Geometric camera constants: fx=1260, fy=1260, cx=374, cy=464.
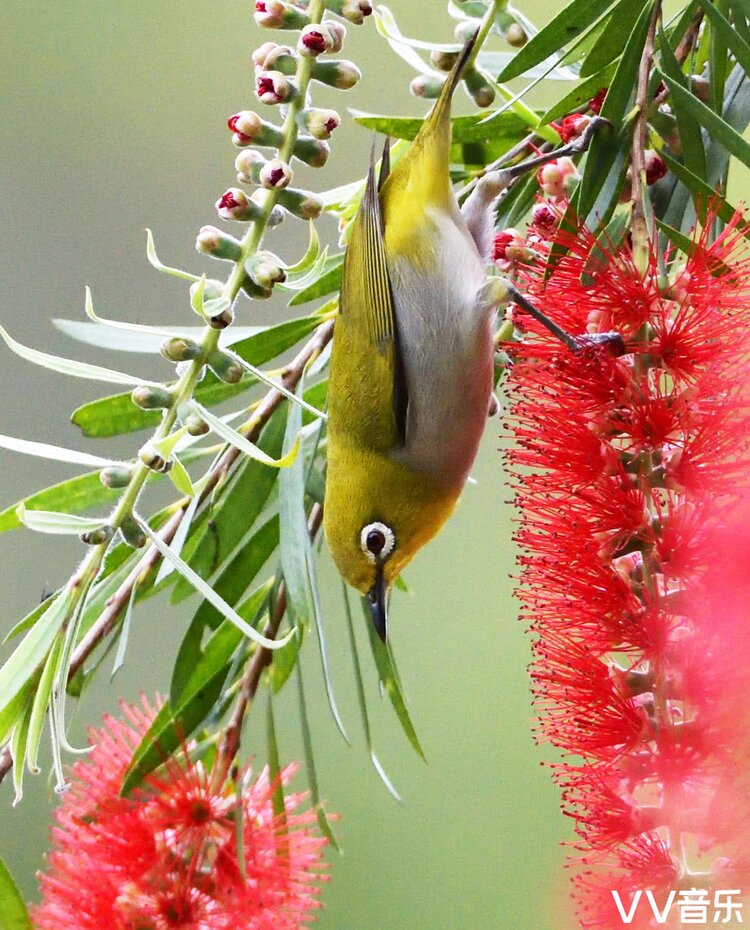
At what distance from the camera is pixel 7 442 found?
3.62ft

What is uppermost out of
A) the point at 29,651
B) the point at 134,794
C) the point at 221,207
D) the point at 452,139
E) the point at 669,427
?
the point at 452,139

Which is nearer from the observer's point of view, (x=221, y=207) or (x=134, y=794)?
(x=221, y=207)

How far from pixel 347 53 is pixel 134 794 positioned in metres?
3.25

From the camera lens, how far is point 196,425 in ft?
3.79

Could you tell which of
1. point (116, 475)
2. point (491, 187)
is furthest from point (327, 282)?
point (116, 475)

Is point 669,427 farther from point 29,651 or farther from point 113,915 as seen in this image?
point 113,915

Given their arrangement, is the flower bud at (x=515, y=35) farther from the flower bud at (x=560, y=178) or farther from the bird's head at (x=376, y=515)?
the bird's head at (x=376, y=515)

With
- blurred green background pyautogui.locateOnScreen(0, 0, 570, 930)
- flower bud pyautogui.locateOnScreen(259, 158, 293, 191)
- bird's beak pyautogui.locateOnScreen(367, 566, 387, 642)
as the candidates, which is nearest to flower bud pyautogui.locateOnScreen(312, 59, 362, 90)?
flower bud pyautogui.locateOnScreen(259, 158, 293, 191)

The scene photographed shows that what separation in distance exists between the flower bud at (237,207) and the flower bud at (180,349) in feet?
0.39

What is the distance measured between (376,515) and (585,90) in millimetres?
630

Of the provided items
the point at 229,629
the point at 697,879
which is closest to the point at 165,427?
the point at 229,629

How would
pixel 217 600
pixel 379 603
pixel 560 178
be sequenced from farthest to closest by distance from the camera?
pixel 379 603
pixel 560 178
pixel 217 600

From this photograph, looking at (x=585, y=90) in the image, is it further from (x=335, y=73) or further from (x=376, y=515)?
(x=376, y=515)

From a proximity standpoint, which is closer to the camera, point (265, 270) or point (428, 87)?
point (265, 270)
